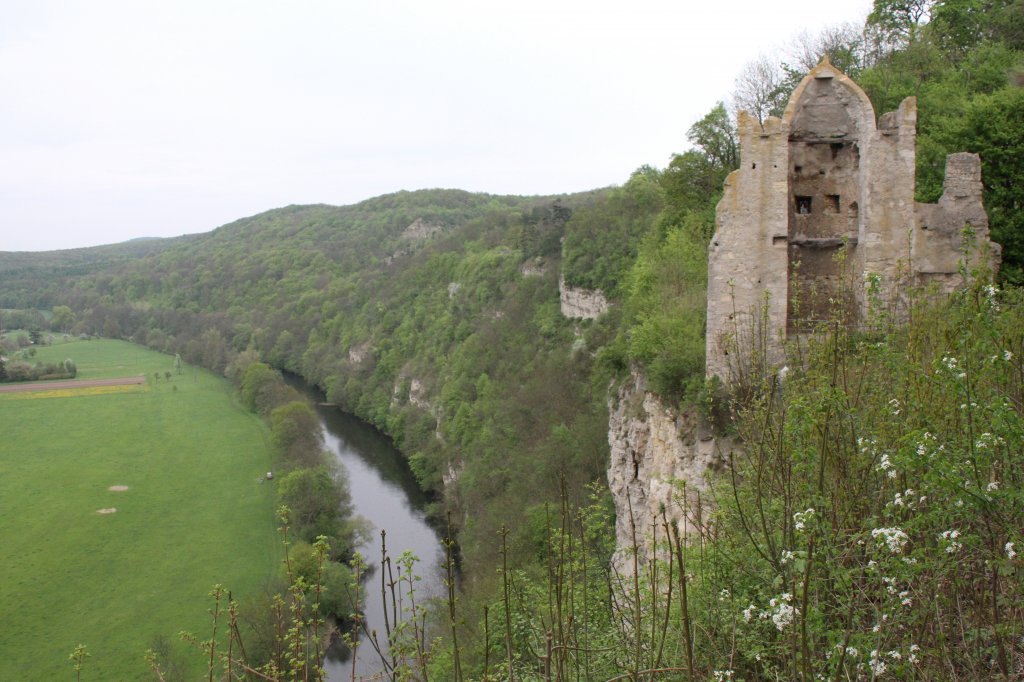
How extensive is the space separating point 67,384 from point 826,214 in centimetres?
8166

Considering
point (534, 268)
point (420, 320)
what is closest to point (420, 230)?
point (420, 320)

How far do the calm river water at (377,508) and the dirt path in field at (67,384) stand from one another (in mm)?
27597

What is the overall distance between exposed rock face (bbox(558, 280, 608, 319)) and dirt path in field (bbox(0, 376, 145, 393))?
51.7m

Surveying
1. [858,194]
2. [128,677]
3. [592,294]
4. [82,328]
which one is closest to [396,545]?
[128,677]

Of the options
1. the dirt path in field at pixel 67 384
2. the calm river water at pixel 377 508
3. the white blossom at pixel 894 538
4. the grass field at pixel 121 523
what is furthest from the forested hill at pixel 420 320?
the white blossom at pixel 894 538

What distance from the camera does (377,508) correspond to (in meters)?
40.9

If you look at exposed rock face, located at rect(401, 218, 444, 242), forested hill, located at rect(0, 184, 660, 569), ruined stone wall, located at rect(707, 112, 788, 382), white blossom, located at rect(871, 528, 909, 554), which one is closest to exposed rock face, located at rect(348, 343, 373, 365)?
forested hill, located at rect(0, 184, 660, 569)

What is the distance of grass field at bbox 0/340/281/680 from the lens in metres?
27.9

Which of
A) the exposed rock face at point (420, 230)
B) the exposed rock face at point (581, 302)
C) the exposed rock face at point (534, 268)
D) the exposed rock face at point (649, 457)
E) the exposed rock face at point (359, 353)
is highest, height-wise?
the exposed rock face at point (420, 230)

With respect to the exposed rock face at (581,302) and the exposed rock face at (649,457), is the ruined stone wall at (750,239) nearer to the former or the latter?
the exposed rock face at (649,457)

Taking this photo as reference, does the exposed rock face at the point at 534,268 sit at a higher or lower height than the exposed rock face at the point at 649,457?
higher

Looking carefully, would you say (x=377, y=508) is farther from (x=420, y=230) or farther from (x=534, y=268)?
(x=420, y=230)

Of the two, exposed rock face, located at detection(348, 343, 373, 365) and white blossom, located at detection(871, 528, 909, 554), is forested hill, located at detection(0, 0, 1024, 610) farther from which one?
white blossom, located at detection(871, 528, 909, 554)

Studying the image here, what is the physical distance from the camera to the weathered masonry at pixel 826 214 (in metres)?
12.7
